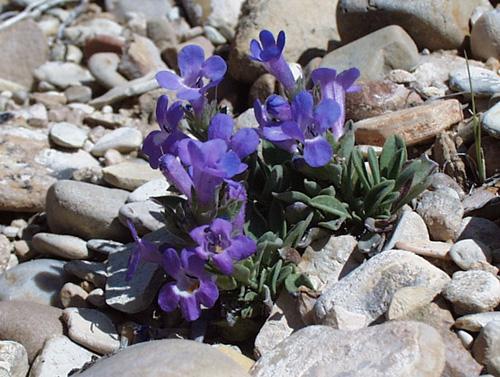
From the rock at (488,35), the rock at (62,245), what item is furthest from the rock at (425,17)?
the rock at (62,245)

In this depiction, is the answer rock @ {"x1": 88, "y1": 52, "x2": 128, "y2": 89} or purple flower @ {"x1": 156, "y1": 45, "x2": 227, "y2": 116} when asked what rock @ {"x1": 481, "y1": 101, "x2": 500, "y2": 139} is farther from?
rock @ {"x1": 88, "y1": 52, "x2": 128, "y2": 89}

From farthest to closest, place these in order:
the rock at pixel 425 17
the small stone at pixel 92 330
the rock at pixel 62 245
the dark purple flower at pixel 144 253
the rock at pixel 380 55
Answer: the rock at pixel 425 17, the rock at pixel 380 55, the rock at pixel 62 245, the small stone at pixel 92 330, the dark purple flower at pixel 144 253

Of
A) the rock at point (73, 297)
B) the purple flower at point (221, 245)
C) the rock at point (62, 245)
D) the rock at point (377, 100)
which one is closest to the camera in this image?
the purple flower at point (221, 245)

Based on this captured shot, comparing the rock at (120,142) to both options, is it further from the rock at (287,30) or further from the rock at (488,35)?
the rock at (488,35)

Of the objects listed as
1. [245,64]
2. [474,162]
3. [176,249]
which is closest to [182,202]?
[176,249]

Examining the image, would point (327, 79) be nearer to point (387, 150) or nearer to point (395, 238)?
point (387, 150)
